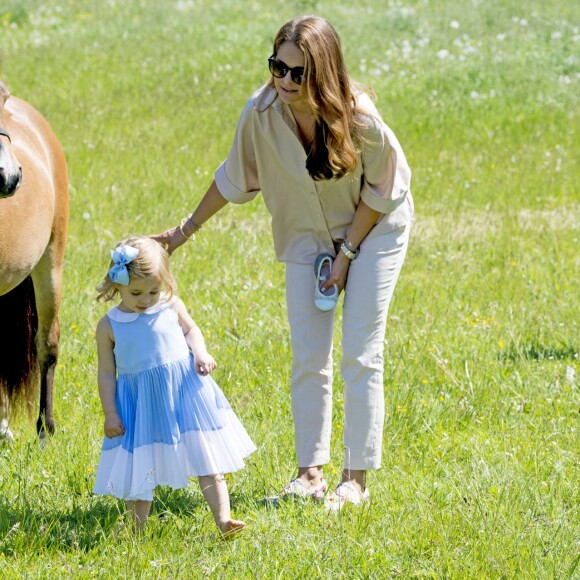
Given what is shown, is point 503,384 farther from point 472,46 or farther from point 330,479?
point 472,46

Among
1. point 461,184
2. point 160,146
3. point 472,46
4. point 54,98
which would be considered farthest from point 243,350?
point 472,46

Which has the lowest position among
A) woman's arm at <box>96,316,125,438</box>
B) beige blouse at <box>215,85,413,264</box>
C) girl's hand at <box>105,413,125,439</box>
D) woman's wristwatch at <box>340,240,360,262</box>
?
girl's hand at <box>105,413,125,439</box>

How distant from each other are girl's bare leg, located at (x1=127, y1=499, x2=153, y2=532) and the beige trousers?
0.74 m

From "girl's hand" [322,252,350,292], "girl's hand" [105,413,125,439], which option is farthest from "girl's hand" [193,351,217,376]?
"girl's hand" [322,252,350,292]

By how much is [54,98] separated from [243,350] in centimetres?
798

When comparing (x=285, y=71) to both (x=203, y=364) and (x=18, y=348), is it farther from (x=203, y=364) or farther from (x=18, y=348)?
(x=18, y=348)

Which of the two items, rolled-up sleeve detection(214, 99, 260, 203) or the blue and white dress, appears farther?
rolled-up sleeve detection(214, 99, 260, 203)

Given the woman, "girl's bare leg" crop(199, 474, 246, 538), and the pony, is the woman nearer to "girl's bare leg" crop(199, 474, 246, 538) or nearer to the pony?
"girl's bare leg" crop(199, 474, 246, 538)

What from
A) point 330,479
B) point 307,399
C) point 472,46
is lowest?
point 330,479

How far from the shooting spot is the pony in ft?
15.8

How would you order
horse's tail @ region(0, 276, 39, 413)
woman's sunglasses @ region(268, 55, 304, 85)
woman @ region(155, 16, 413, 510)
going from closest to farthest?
1. woman's sunglasses @ region(268, 55, 304, 85)
2. woman @ region(155, 16, 413, 510)
3. horse's tail @ region(0, 276, 39, 413)

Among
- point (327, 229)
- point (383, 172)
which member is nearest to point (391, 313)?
point (327, 229)

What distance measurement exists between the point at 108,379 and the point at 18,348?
1720mm

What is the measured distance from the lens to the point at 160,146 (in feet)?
35.4
